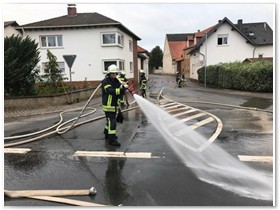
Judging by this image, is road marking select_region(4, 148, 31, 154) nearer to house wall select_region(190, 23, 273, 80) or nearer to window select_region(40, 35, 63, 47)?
window select_region(40, 35, 63, 47)

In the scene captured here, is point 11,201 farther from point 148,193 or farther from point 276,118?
point 276,118

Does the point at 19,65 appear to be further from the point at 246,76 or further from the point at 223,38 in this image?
the point at 223,38

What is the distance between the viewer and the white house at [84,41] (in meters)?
23.7

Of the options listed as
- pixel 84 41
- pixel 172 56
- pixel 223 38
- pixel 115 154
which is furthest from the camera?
pixel 172 56

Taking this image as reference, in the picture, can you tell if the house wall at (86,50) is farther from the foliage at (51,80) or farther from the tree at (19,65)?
the tree at (19,65)

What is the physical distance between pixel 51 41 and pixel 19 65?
11.4 meters

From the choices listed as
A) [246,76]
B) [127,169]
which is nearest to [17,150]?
[127,169]

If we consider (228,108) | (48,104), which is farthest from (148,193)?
(48,104)

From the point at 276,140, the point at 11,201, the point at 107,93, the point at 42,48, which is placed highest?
the point at 42,48

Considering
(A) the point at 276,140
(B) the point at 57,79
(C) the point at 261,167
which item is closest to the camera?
(C) the point at 261,167

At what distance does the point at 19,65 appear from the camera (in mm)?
13758

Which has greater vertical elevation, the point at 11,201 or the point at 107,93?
the point at 107,93

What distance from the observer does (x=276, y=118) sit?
5570 millimetres

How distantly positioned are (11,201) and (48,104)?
10.5 m
